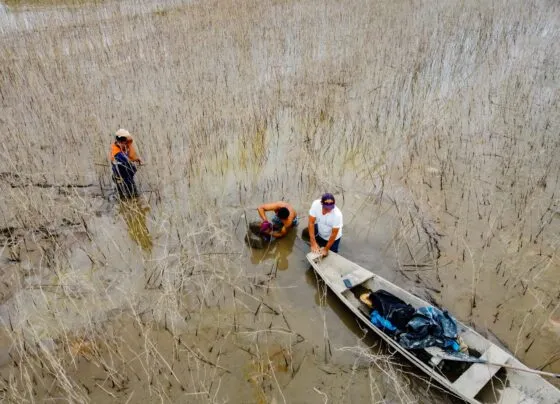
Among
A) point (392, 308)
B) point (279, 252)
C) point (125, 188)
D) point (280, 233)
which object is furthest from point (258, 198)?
point (392, 308)

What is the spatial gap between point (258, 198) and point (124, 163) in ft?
8.01

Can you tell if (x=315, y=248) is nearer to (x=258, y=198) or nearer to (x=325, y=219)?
(x=325, y=219)

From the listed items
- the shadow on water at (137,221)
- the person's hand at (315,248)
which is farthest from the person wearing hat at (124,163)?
the person's hand at (315,248)

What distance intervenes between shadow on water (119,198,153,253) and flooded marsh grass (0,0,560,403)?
0.11ft

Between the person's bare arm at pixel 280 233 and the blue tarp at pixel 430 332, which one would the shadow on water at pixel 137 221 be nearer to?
the person's bare arm at pixel 280 233

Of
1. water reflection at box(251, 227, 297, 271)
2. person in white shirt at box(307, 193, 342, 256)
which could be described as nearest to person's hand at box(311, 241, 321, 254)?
person in white shirt at box(307, 193, 342, 256)

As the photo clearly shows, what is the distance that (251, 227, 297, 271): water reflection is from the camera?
634cm

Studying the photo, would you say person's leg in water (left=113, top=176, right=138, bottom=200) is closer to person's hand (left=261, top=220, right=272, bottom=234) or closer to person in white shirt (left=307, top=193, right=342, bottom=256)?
person's hand (left=261, top=220, right=272, bottom=234)

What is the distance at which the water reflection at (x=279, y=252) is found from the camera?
20.8 feet

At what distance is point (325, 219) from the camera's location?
237 inches

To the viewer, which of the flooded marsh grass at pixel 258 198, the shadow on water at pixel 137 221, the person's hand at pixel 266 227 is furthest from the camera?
the shadow on water at pixel 137 221

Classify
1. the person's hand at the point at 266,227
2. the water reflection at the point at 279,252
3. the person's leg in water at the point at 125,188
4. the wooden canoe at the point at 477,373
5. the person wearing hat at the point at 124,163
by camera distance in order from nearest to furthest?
the wooden canoe at the point at 477,373 → the water reflection at the point at 279,252 → the person's hand at the point at 266,227 → the person wearing hat at the point at 124,163 → the person's leg in water at the point at 125,188

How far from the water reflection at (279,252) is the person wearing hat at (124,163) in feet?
8.60

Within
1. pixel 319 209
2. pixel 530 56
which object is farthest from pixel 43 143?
pixel 530 56
